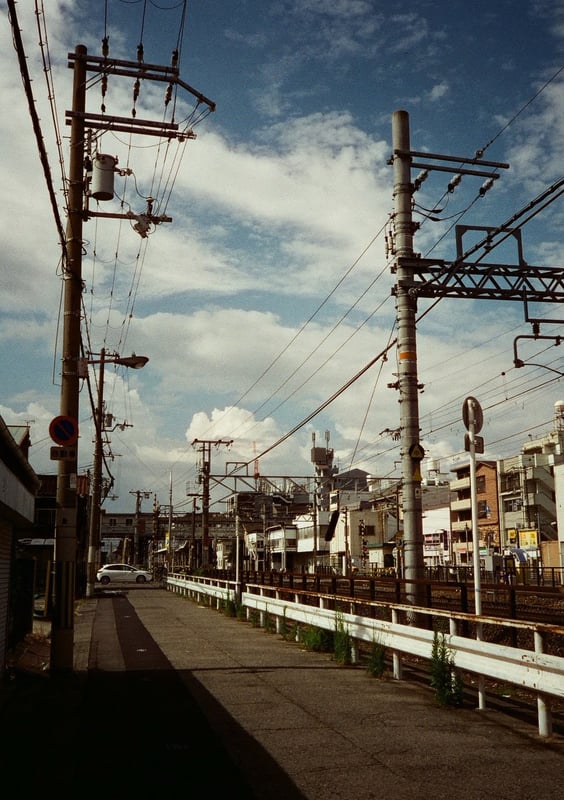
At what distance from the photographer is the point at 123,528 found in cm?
12875

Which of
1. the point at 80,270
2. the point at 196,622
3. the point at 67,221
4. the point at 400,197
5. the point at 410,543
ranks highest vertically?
the point at 400,197

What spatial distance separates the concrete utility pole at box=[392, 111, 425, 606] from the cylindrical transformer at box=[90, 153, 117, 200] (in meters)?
6.57

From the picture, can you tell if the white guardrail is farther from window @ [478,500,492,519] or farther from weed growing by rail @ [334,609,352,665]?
window @ [478,500,492,519]

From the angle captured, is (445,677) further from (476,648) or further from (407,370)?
(407,370)

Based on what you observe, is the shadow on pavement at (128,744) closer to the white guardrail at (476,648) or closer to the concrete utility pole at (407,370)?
the white guardrail at (476,648)

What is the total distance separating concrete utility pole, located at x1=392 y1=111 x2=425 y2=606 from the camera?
53.3ft

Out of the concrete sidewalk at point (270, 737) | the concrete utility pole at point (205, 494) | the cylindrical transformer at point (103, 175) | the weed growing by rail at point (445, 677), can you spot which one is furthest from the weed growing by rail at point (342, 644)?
the concrete utility pole at point (205, 494)

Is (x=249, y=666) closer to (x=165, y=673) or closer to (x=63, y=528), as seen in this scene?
(x=165, y=673)

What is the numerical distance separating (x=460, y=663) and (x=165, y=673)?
220 inches

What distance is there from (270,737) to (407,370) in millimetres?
10155

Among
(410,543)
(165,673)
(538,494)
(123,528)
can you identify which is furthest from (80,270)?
(123,528)

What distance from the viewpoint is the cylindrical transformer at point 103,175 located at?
48.7ft

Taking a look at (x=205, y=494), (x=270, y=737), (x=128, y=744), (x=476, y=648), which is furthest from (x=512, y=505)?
(x=128, y=744)

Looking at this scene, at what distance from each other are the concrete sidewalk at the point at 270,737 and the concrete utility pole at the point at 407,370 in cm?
397
